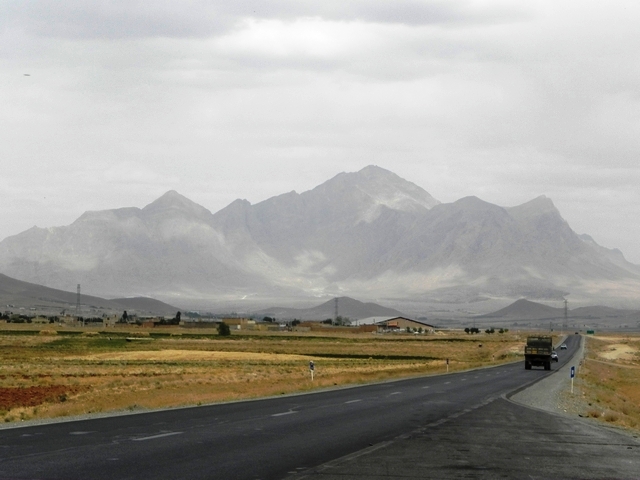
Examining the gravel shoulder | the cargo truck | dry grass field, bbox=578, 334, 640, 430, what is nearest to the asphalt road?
the gravel shoulder

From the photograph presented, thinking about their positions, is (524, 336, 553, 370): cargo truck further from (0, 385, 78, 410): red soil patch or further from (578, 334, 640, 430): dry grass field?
(0, 385, 78, 410): red soil patch

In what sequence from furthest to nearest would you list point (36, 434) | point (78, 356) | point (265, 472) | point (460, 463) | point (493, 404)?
1. point (78, 356)
2. point (493, 404)
3. point (36, 434)
4. point (460, 463)
5. point (265, 472)

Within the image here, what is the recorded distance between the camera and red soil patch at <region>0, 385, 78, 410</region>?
125 ft

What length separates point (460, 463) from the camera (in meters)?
19.2

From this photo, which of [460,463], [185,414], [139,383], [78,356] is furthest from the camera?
[78,356]

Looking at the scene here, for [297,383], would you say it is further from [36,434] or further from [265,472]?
[265,472]

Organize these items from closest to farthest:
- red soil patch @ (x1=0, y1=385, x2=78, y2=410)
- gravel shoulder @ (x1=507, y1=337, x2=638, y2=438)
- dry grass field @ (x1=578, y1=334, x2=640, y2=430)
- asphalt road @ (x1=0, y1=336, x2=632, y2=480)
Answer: asphalt road @ (x1=0, y1=336, x2=632, y2=480) → dry grass field @ (x1=578, y1=334, x2=640, y2=430) → gravel shoulder @ (x1=507, y1=337, x2=638, y2=438) → red soil patch @ (x1=0, y1=385, x2=78, y2=410)

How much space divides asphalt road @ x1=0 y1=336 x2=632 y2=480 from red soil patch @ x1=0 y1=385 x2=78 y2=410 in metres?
8.69

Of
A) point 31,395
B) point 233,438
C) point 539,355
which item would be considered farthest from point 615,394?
point 233,438

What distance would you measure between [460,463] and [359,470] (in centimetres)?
250

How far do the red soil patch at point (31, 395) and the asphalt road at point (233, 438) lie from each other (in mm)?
8685

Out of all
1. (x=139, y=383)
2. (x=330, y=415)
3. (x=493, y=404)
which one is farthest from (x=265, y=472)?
(x=139, y=383)

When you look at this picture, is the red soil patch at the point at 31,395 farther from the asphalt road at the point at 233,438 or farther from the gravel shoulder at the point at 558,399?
the gravel shoulder at the point at 558,399

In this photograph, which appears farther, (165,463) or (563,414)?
(563,414)
